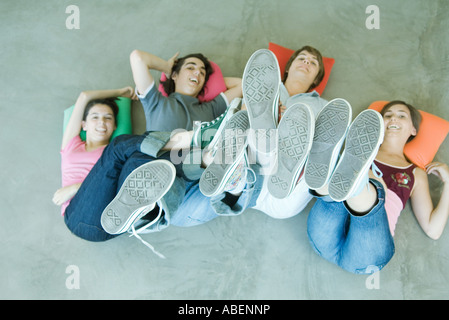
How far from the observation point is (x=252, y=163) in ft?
4.57

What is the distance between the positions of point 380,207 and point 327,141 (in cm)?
31

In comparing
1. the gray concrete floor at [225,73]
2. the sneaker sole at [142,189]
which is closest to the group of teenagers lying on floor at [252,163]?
the sneaker sole at [142,189]

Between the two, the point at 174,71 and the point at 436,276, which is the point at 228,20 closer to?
the point at 174,71

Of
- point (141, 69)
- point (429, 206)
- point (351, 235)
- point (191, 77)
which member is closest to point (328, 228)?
point (351, 235)

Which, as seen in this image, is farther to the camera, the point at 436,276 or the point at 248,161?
the point at 436,276

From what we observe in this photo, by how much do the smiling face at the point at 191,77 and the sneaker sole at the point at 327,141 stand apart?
79 cm

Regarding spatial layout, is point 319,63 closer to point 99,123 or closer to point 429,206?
point 429,206

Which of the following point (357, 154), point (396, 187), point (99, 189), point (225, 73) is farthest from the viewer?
point (225, 73)

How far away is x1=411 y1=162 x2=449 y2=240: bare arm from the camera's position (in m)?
1.63

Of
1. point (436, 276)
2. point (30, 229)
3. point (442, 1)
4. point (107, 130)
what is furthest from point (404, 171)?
point (30, 229)

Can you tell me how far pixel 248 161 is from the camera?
1367mm

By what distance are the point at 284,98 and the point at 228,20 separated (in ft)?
2.26
